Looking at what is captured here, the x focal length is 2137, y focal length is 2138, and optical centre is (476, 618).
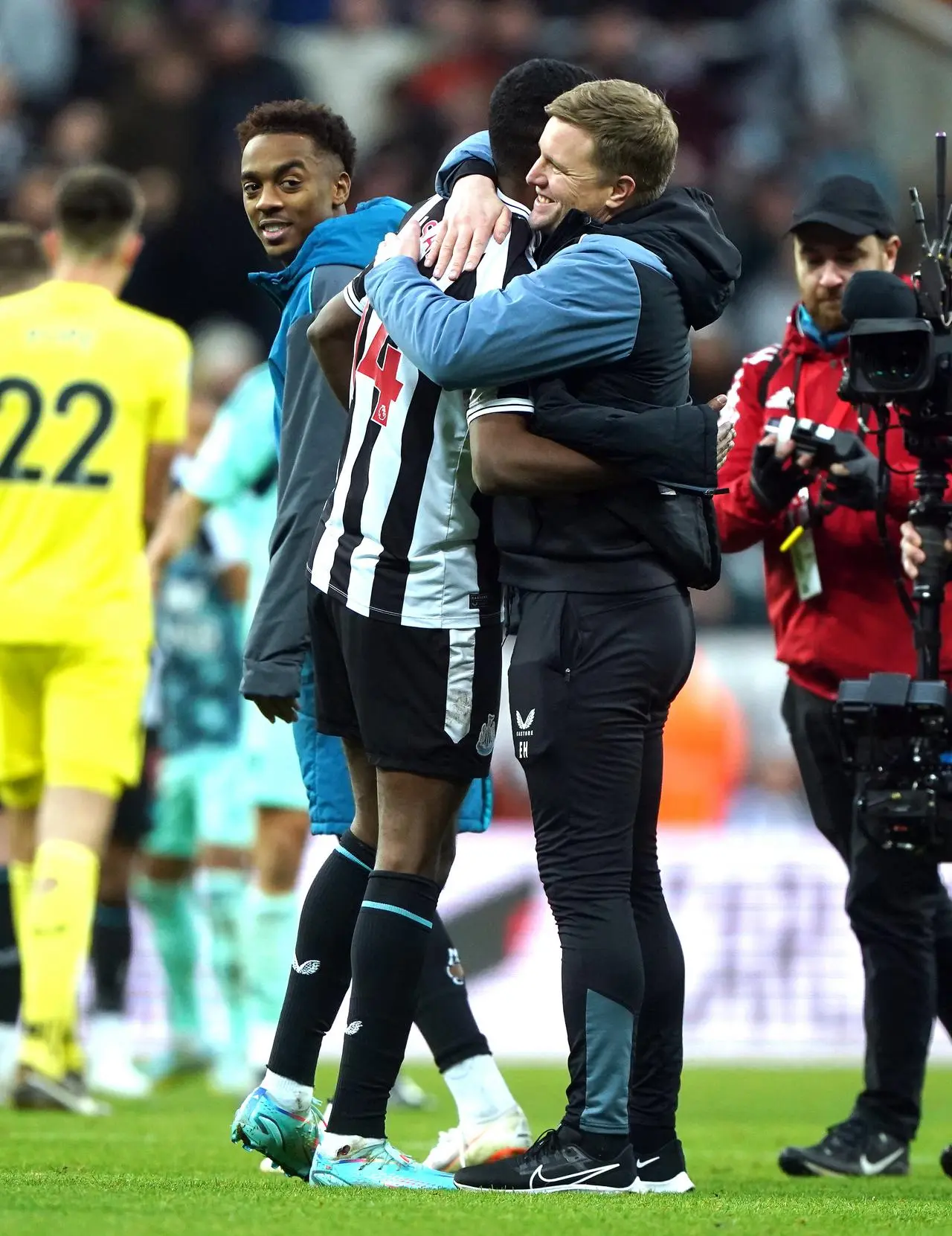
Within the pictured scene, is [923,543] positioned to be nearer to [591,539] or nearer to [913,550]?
[913,550]

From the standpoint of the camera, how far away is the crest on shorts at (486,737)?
397 centimetres

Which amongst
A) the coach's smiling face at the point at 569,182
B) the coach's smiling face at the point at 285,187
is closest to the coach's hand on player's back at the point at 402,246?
the coach's smiling face at the point at 569,182

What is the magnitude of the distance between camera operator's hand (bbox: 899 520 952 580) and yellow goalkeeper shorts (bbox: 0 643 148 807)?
8.86 ft

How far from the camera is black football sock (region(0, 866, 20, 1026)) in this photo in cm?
677

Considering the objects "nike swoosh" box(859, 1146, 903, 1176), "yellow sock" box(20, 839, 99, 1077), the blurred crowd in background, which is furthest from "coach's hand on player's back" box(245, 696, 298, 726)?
the blurred crowd in background

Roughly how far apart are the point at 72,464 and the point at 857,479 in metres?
2.72

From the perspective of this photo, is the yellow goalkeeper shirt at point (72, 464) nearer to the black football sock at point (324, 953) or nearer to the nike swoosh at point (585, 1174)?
the black football sock at point (324, 953)

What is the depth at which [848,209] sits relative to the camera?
202 inches

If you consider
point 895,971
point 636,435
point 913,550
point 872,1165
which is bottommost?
point 872,1165

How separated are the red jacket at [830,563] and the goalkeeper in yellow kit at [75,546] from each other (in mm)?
2131

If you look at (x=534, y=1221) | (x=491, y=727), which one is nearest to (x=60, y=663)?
(x=491, y=727)

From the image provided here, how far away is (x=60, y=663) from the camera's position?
644 cm

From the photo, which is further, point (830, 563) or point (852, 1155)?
point (830, 563)

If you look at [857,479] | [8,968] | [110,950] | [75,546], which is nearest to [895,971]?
[857,479]
